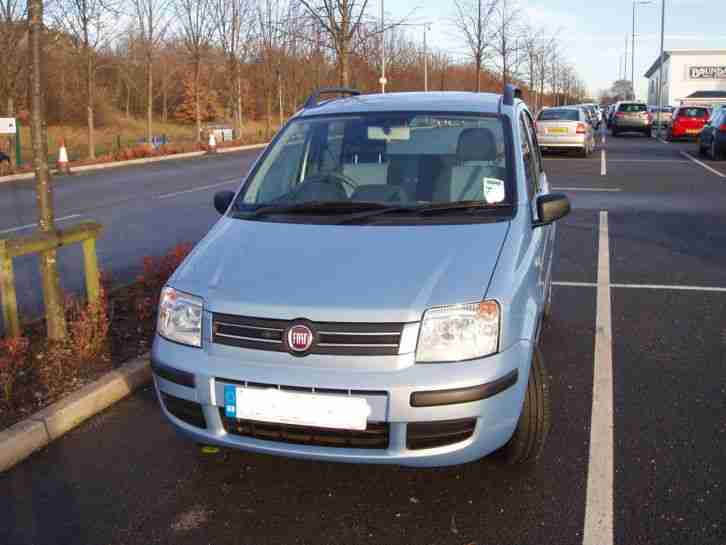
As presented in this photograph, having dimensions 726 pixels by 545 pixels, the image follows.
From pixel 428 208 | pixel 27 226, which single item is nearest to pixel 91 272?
pixel 428 208

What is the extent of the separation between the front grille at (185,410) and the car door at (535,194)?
172 cm

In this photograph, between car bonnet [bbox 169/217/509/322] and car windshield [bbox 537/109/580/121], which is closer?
car bonnet [bbox 169/217/509/322]

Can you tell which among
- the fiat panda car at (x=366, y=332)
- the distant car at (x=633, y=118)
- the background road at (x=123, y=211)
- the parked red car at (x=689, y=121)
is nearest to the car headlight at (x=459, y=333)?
the fiat panda car at (x=366, y=332)

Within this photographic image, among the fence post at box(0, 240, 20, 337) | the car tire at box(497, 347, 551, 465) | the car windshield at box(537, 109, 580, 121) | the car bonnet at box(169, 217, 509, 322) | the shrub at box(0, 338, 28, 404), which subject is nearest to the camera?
the car bonnet at box(169, 217, 509, 322)

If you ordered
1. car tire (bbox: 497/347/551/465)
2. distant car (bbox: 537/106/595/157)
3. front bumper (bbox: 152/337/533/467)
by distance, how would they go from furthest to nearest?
1. distant car (bbox: 537/106/595/157)
2. car tire (bbox: 497/347/551/465)
3. front bumper (bbox: 152/337/533/467)

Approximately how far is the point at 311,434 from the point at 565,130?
2292 cm

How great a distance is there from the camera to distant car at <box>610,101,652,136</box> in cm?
3884

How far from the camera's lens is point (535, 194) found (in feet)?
15.3

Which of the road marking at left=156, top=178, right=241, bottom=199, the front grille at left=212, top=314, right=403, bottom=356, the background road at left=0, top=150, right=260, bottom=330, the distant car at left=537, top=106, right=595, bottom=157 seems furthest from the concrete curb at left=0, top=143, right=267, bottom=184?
the front grille at left=212, top=314, right=403, bottom=356

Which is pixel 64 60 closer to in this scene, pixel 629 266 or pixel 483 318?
pixel 629 266

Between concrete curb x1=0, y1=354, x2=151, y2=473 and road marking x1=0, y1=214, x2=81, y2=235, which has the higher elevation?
road marking x1=0, y1=214, x2=81, y2=235

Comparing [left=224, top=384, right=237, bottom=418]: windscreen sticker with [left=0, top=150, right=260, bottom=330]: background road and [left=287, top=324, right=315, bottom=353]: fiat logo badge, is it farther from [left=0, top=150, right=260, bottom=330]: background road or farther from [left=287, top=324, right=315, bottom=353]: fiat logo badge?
[left=0, top=150, right=260, bottom=330]: background road

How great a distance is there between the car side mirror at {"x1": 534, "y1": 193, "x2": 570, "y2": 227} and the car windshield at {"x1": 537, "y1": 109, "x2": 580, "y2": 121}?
21.7 meters

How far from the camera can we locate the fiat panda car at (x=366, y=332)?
304 cm
